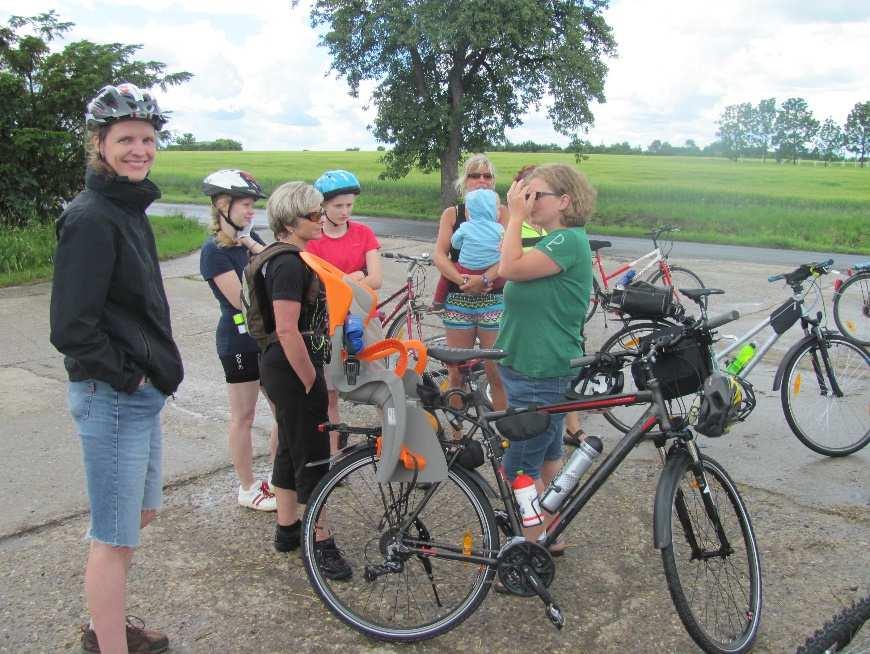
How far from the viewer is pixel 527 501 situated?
3.12m

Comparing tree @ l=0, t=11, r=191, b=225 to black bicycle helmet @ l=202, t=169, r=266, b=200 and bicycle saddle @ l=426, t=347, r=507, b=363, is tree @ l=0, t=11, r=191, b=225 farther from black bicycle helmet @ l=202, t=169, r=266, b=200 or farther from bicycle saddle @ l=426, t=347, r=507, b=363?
bicycle saddle @ l=426, t=347, r=507, b=363

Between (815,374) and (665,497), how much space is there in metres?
2.76

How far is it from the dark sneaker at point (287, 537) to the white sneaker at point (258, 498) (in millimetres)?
485

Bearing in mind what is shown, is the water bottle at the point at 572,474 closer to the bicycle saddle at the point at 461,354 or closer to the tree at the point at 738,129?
the bicycle saddle at the point at 461,354

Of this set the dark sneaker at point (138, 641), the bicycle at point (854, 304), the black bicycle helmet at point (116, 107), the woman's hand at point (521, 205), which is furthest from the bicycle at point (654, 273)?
the black bicycle helmet at point (116, 107)

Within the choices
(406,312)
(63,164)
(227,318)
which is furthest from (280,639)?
(63,164)

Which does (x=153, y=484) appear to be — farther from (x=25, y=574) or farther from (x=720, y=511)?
(x=720, y=511)

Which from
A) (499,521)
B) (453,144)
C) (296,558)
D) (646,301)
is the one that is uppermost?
(453,144)

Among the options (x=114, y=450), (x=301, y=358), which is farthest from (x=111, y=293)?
(x=301, y=358)

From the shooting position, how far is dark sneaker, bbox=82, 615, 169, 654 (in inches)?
115

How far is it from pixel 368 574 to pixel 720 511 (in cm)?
145

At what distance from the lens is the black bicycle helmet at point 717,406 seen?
9.42 ft

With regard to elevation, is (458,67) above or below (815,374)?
above

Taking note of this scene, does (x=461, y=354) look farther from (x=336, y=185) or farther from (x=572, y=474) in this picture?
(x=336, y=185)
